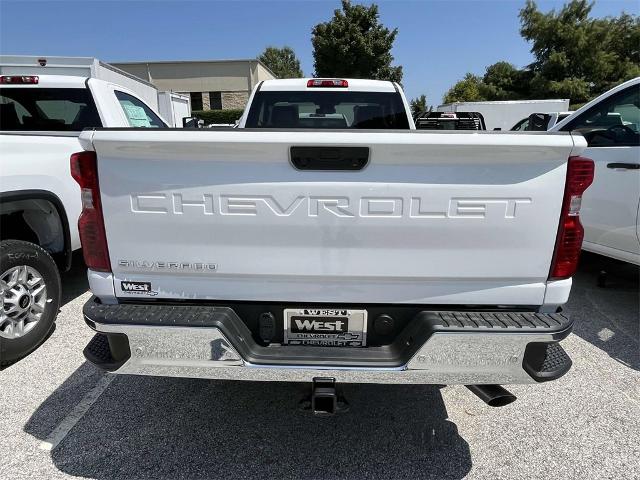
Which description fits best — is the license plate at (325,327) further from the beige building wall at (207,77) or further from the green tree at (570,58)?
the green tree at (570,58)

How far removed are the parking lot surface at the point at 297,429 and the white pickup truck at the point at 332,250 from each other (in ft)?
2.06

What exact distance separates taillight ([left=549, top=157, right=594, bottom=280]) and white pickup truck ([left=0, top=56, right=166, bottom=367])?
3.42 m

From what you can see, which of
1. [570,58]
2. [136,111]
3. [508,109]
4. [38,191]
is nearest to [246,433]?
[38,191]

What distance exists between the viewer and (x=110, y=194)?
197 cm

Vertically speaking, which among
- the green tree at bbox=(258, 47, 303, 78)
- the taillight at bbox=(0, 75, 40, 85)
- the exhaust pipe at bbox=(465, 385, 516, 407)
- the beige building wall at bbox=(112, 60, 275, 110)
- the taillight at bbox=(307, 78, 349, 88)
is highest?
the green tree at bbox=(258, 47, 303, 78)

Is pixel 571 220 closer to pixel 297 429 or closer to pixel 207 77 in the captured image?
pixel 297 429

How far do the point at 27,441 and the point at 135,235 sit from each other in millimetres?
1475

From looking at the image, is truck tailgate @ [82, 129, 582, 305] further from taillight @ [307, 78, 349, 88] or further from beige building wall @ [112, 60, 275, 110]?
beige building wall @ [112, 60, 275, 110]

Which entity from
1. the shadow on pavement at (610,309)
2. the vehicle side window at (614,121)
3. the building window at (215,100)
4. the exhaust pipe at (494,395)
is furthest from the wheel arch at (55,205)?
the building window at (215,100)

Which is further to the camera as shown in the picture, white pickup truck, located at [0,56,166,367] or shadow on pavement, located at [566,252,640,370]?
shadow on pavement, located at [566,252,640,370]

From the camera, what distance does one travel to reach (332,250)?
200 cm

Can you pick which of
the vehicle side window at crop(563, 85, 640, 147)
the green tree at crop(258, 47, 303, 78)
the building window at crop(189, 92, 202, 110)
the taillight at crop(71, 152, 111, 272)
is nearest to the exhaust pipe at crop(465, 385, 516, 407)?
the taillight at crop(71, 152, 111, 272)

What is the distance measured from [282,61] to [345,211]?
76.7 m

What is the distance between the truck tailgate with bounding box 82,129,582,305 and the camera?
1.90 m
